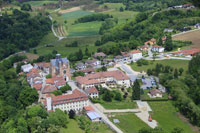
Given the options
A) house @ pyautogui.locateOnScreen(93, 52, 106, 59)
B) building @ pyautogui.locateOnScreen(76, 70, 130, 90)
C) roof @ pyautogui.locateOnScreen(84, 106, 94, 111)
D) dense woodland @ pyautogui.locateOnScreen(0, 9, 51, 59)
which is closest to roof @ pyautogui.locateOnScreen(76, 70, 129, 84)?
building @ pyautogui.locateOnScreen(76, 70, 130, 90)

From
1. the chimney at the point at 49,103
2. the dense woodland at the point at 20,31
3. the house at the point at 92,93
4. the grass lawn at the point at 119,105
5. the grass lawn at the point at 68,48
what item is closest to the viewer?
the chimney at the point at 49,103

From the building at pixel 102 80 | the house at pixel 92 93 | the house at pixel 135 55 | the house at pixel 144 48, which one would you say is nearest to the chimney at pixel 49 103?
the house at pixel 92 93

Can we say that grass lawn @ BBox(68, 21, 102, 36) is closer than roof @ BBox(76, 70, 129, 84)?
No

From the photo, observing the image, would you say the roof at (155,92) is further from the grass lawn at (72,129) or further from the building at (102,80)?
the grass lawn at (72,129)

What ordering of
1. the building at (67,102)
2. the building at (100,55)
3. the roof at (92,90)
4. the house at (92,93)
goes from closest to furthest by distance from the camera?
the building at (67,102), the house at (92,93), the roof at (92,90), the building at (100,55)

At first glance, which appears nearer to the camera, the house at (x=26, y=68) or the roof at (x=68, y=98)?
the roof at (x=68, y=98)

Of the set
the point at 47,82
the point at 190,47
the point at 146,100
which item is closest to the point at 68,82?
the point at 47,82

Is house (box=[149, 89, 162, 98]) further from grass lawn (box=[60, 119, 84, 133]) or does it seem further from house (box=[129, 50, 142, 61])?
house (box=[129, 50, 142, 61])

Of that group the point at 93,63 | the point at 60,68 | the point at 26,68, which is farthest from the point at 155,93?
the point at 26,68
